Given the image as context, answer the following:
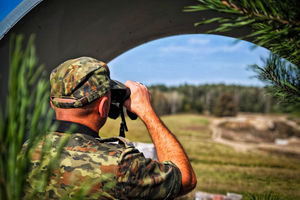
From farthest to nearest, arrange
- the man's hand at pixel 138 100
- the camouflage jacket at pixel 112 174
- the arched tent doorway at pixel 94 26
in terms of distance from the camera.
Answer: the arched tent doorway at pixel 94 26, the man's hand at pixel 138 100, the camouflage jacket at pixel 112 174

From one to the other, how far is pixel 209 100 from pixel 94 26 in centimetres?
2873

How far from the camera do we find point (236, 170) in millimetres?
7953

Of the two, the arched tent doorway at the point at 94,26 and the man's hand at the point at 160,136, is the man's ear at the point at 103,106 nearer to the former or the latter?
the man's hand at the point at 160,136

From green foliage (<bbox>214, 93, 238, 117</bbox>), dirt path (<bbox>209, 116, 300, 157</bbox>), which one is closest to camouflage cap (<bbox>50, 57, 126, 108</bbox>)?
dirt path (<bbox>209, 116, 300, 157</bbox>)

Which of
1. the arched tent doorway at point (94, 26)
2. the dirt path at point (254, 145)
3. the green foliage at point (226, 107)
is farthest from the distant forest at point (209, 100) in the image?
the arched tent doorway at point (94, 26)

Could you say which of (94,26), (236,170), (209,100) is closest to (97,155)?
(94,26)

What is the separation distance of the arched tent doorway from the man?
730mm

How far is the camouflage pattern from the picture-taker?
3.37 ft

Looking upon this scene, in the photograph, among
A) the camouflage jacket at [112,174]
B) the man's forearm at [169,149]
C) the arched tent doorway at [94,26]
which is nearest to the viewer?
the camouflage jacket at [112,174]

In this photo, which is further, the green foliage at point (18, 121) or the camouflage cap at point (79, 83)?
the camouflage cap at point (79, 83)

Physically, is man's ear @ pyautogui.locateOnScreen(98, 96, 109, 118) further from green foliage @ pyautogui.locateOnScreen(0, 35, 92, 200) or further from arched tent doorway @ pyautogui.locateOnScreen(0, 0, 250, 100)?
arched tent doorway @ pyautogui.locateOnScreen(0, 0, 250, 100)

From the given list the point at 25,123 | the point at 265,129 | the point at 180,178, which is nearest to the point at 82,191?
the point at 25,123

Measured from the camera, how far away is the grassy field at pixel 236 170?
448cm

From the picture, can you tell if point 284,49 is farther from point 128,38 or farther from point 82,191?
point 128,38
